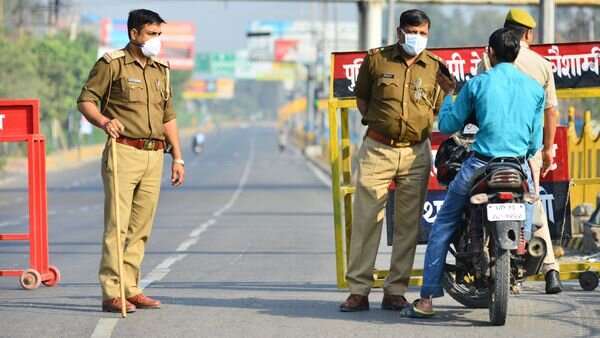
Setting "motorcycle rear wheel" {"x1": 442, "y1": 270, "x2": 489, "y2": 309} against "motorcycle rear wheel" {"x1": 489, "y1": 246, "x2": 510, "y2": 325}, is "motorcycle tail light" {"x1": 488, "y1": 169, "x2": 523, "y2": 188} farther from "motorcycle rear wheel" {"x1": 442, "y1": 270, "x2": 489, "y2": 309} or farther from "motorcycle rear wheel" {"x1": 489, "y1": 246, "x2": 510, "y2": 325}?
"motorcycle rear wheel" {"x1": 442, "y1": 270, "x2": 489, "y2": 309}

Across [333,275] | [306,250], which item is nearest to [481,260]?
[333,275]

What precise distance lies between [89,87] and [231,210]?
19492 mm

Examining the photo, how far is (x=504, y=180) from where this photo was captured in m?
8.41

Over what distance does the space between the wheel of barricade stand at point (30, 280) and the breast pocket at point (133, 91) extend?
7.95 feet

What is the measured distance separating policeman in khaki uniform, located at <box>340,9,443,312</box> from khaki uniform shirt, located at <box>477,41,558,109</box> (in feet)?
1.80

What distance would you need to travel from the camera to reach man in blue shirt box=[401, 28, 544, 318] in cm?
870

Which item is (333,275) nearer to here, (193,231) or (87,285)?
(87,285)

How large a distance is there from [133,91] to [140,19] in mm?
467

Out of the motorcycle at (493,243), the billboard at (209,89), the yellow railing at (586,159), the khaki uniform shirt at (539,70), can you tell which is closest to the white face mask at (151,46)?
the motorcycle at (493,243)

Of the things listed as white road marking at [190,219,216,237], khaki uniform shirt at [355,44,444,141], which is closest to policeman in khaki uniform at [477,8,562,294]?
khaki uniform shirt at [355,44,444,141]

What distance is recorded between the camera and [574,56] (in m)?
10.2

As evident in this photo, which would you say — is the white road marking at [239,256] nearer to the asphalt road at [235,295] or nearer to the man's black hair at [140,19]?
the asphalt road at [235,295]

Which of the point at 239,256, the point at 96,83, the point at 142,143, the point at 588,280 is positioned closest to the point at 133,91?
the point at 96,83

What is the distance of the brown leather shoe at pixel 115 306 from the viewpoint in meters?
9.24
